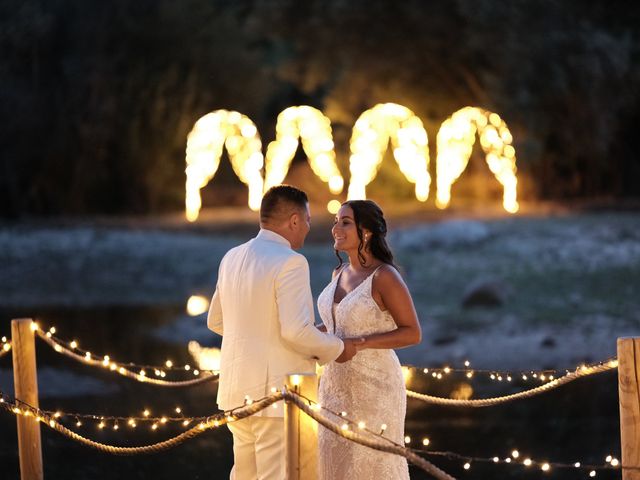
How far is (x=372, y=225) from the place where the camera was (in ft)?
21.7

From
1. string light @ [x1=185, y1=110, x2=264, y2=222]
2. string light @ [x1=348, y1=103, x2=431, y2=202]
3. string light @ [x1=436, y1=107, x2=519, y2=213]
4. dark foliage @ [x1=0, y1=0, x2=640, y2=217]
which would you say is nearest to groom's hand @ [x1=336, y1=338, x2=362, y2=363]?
string light @ [x1=348, y1=103, x2=431, y2=202]

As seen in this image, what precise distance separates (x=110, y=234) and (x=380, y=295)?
82.8 ft

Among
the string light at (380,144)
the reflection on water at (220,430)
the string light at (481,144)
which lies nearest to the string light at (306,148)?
the string light at (380,144)

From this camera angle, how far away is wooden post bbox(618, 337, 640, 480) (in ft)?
19.8

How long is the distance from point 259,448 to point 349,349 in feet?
2.09

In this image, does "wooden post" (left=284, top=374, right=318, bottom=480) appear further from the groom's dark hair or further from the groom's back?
the groom's dark hair

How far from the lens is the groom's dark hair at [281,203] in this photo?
6.16 m

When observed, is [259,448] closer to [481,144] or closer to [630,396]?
[630,396]

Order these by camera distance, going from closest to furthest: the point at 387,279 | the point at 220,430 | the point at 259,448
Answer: the point at 259,448 → the point at 387,279 → the point at 220,430

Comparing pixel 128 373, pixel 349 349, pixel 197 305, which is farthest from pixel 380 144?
pixel 349 349

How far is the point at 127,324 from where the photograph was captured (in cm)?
2112

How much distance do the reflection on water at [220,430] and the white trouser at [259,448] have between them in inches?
139

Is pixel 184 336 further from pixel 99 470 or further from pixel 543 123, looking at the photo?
pixel 543 123

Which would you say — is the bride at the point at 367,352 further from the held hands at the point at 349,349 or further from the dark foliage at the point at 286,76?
the dark foliage at the point at 286,76
